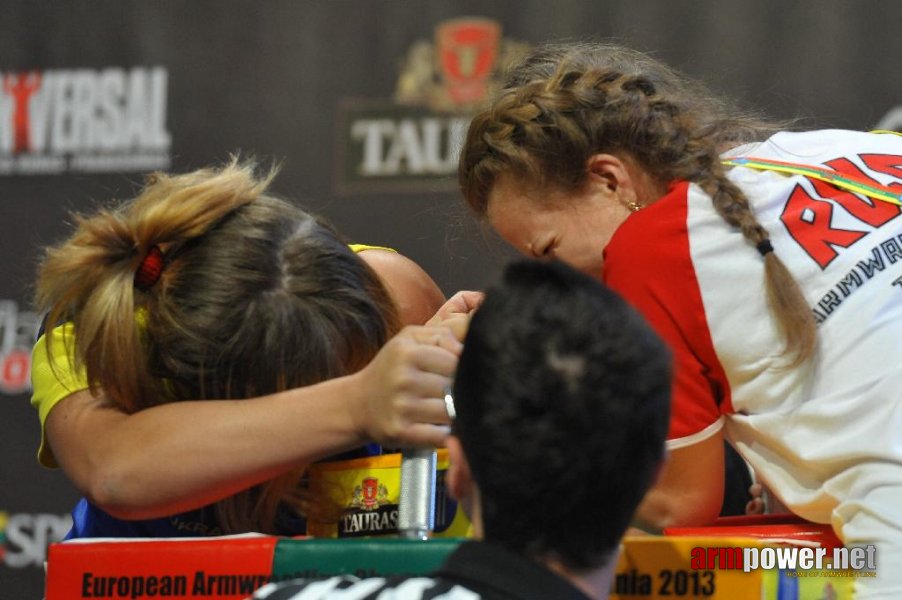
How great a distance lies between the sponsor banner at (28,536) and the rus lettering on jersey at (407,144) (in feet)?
3.62

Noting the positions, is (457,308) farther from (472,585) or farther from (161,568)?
(472,585)

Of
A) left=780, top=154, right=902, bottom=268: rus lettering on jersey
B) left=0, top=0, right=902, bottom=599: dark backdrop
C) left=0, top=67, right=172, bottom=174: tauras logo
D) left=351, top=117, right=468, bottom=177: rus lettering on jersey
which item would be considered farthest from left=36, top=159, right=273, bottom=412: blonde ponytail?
left=0, top=67, right=172, bottom=174: tauras logo

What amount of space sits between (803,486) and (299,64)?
6.23 feet

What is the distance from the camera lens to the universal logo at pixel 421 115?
8.60 feet

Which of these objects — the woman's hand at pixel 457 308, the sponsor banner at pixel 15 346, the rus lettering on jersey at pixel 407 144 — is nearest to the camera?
the woman's hand at pixel 457 308

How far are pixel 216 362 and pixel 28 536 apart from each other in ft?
5.98

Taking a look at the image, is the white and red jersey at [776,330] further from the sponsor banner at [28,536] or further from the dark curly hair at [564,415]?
the sponsor banner at [28,536]

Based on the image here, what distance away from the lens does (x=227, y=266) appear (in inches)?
44.9

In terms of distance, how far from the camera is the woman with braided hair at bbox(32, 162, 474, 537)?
1014 millimetres

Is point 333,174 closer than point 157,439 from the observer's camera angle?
No

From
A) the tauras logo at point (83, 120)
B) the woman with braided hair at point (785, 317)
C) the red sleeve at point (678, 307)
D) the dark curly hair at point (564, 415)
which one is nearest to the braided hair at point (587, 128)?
the woman with braided hair at point (785, 317)

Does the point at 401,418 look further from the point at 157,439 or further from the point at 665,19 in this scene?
the point at 665,19

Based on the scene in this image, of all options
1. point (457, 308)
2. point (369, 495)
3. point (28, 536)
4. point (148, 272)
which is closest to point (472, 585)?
point (369, 495)

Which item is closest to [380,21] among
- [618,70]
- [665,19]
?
[665,19]
